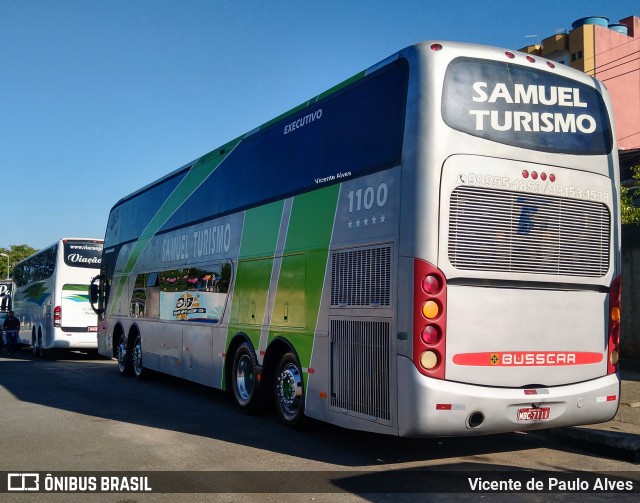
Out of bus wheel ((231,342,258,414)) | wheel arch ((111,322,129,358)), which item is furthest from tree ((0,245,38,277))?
bus wheel ((231,342,258,414))

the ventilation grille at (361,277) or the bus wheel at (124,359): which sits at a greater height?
the ventilation grille at (361,277)

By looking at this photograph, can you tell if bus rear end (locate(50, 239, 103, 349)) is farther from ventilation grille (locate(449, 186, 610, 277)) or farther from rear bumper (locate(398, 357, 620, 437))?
ventilation grille (locate(449, 186, 610, 277))

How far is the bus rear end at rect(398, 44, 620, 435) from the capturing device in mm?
6648

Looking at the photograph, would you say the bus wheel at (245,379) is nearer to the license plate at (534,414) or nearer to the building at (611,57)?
the license plate at (534,414)

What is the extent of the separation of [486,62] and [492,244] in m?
1.91

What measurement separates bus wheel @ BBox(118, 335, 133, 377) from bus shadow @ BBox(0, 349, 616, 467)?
0.25 m

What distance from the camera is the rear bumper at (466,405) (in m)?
6.50

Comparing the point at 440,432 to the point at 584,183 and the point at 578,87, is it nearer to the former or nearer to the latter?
the point at 584,183

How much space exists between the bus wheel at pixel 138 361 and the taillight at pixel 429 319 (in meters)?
10.0

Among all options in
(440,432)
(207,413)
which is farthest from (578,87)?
(207,413)

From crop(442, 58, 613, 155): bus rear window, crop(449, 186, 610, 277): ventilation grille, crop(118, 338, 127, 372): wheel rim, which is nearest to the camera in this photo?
crop(449, 186, 610, 277): ventilation grille

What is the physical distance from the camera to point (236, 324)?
10625 millimetres

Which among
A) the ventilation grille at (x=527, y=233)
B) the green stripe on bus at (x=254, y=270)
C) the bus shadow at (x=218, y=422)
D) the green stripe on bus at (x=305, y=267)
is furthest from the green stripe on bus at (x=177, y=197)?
the ventilation grille at (x=527, y=233)

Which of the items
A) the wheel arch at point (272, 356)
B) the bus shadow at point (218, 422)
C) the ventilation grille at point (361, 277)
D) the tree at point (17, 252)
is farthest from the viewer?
the tree at point (17, 252)
